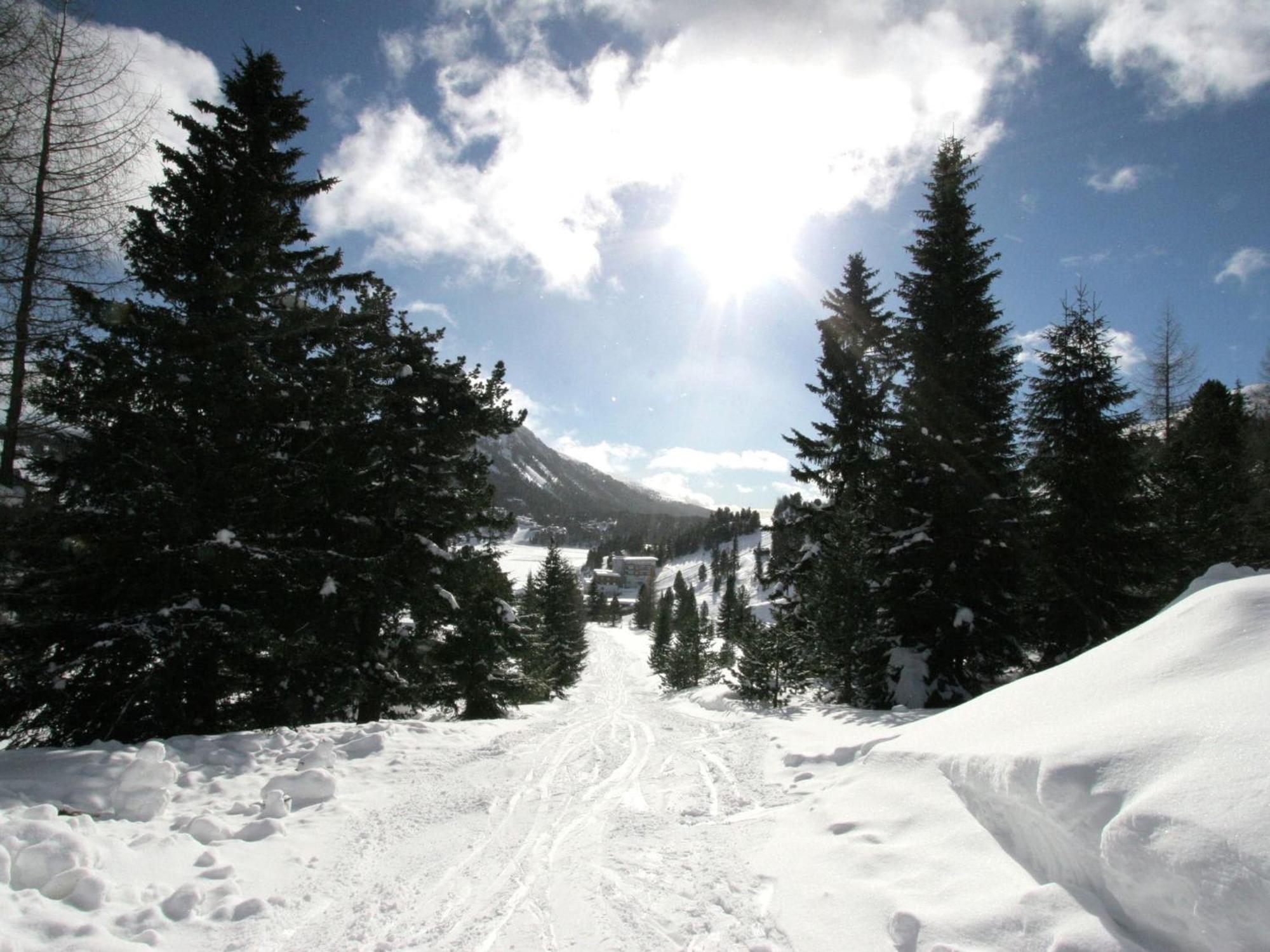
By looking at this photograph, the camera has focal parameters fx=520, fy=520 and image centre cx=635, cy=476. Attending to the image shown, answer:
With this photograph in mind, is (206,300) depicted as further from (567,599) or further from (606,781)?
(567,599)

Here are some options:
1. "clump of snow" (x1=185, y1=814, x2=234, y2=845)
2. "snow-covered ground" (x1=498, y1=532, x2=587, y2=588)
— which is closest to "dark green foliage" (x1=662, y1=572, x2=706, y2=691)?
"clump of snow" (x1=185, y1=814, x2=234, y2=845)

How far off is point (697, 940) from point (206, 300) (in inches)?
480

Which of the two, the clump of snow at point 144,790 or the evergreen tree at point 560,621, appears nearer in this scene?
the clump of snow at point 144,790

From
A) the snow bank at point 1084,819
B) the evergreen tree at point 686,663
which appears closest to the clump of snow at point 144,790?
the snow bank at point 1084,819

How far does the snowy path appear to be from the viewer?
3.82 meters

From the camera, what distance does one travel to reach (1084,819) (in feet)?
10.3

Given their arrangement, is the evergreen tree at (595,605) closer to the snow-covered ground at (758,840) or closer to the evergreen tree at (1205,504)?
the evergreen tree at (1205,504)

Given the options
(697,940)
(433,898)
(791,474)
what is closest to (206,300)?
(433,898)

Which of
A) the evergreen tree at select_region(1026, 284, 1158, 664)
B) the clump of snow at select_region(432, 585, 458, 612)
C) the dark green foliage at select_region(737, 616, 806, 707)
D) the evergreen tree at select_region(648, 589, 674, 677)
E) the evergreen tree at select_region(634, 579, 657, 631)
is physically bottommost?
the evergreen tree at select_region(634, 579, 657, 631)

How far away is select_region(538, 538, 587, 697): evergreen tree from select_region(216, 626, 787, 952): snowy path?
21687 millimetres

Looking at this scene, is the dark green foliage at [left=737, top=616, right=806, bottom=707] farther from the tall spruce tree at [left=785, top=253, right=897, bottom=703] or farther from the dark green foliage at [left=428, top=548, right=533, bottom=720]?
the dark green foliage at [left=428, top=548, right=533, bottom=720]

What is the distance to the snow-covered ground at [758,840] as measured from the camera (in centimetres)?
280

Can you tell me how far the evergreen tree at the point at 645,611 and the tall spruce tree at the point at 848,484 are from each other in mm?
84311

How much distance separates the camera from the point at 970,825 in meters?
4.18
